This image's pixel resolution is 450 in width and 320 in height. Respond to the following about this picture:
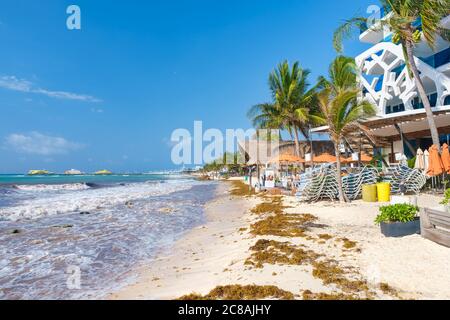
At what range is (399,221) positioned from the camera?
6.29 metres

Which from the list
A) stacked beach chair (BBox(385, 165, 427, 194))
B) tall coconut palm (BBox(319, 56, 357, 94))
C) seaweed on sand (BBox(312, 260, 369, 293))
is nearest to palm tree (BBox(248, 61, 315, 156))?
tall coconut palm (BBox(319, 56, 357, 94))

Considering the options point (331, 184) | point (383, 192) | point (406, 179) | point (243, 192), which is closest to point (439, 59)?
point (406, 179)

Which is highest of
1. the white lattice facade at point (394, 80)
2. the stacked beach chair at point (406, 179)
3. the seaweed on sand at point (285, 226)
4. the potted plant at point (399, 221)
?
the white lattice facade at point (394, 80)

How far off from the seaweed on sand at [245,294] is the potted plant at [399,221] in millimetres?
3856

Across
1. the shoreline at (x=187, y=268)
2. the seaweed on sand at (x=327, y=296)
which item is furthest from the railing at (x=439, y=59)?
the seaweed on sand at (x=327, y=296)

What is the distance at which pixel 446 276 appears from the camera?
4.03m

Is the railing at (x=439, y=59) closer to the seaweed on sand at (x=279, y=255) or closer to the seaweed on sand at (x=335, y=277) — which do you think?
the seaweed on sand at (x=279, y=255)

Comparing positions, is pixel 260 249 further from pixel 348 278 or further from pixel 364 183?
pixel 364 183

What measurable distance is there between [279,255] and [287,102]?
24667mm

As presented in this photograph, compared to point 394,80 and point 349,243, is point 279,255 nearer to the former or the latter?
point 349,243

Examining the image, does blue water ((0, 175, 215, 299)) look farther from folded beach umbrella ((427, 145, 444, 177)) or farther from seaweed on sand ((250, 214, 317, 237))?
folded beach umbrella ((427, 145, 444, 177))

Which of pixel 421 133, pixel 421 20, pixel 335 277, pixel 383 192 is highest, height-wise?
pixel 421 20

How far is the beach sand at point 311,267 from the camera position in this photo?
391 cm
